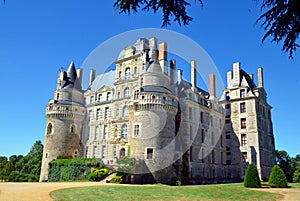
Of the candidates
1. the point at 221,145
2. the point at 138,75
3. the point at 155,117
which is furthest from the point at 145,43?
the point at 221,145

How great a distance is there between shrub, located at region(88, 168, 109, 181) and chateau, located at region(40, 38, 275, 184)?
1.70 meters

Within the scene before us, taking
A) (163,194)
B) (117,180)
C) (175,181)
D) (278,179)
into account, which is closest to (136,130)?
(117,180)

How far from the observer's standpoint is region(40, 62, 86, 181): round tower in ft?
105

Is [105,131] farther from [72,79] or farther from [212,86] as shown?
[212,86]

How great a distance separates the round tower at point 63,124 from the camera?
Result: 31886 millimetres

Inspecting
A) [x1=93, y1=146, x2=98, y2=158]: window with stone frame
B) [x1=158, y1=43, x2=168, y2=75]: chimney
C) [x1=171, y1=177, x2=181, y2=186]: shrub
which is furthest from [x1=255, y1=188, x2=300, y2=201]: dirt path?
[x1=93, y1=146, x2=98, y2=158]: window with stone frame

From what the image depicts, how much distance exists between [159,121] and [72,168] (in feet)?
32.6

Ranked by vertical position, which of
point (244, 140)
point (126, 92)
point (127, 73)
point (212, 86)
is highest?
point (212, 86)

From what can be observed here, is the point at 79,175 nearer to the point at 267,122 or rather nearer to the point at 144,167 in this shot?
the point at 144,167

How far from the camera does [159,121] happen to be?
25688 millimetres

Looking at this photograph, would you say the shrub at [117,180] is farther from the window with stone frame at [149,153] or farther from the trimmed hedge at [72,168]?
the trimmed hedge at [72,168]

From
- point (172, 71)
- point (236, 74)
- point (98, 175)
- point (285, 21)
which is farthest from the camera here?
point (236, 74)

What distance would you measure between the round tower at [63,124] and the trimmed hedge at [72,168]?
1.74 metres

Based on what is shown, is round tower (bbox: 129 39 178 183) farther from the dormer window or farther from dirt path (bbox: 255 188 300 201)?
the dormer window
